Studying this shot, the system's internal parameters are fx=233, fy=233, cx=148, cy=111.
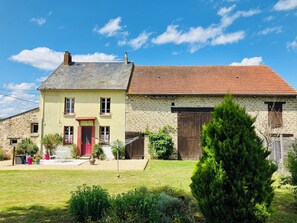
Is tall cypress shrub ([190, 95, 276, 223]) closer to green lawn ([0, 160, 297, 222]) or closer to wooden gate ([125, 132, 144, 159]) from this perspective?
green lawn ([0, 160, 297, 222])

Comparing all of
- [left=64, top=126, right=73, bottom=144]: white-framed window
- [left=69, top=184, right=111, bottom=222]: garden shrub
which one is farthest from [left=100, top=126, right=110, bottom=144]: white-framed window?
[left=69, top=184, right=111, bottom=222]: garden shrub

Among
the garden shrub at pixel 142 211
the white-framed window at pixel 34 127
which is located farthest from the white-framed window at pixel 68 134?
the garden shrub at pixel 142 211

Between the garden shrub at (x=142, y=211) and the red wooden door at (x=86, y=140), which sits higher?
the red wooden door at (x=86, y=140)

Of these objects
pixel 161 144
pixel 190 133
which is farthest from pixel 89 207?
pixel 190 133

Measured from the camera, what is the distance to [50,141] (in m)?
17.8

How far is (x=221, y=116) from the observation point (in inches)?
148

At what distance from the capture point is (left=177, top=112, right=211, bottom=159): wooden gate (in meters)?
17.0

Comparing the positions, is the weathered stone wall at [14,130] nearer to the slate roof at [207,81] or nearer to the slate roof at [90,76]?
the slate roof at [90,76]

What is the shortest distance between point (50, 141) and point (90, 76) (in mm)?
6080

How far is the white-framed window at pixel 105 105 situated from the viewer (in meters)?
18.3

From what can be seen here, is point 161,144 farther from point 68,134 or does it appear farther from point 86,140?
point 68,134

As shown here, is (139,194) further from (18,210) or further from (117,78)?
(117,78)

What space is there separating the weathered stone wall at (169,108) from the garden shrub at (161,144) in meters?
0.46

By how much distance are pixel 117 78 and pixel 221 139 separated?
16125 mm
